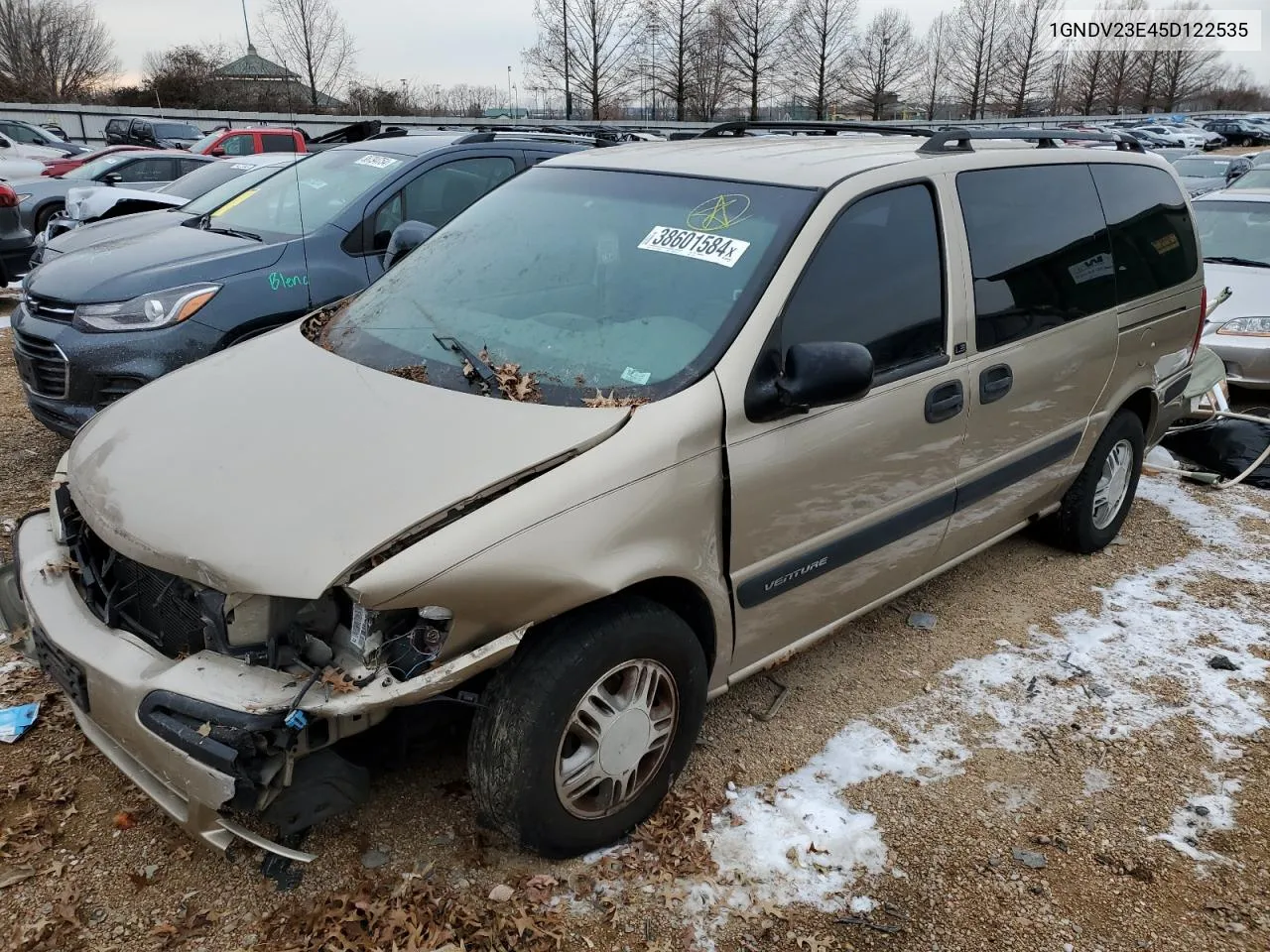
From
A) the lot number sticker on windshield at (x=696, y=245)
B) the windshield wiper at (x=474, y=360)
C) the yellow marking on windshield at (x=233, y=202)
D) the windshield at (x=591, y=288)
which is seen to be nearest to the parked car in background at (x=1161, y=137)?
the yellow marking on windshield at (x=233, y=202)

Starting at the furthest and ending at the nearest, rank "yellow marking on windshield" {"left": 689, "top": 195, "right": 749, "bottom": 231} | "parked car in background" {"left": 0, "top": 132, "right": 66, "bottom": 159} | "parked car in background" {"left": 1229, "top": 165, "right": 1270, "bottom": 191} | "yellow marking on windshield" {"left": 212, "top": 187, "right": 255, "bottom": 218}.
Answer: "parked car in background" {"left": 0, "top": 132, "right": 66, "bottom": 159}, "parked car in background" {"left": 1229, "top": 165, "right": 1270, "bottom": 191}, "yellow marking on windshield" {"left": 212, "top": 187, "right": 255, "bottom": 218}, "yellow marking on windshield" {"left": 689, "top": 195, "right": 749, "bottom": 231}

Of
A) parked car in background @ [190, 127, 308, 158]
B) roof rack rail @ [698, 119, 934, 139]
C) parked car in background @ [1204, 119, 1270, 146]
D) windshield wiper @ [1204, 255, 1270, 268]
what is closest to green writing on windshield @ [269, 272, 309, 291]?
roof rack rail @ [698, 119, 934, 139]

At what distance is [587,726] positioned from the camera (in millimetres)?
2533

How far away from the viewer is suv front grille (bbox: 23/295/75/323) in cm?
494

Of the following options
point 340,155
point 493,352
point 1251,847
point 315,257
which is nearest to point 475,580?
point 493,352

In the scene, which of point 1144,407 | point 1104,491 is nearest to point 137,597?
point 1104,491

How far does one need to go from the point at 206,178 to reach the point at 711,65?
4233 centimetres

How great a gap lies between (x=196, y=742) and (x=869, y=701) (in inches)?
93.0

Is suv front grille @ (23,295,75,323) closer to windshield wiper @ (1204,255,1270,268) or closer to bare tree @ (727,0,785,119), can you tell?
windshield wiper @ (1204,255,1270,268)

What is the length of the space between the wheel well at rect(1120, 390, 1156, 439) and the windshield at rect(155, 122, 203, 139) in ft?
87.8

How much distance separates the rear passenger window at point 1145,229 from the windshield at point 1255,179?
32.3 ft

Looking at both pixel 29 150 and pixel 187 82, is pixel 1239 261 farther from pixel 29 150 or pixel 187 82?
pixel 187 82

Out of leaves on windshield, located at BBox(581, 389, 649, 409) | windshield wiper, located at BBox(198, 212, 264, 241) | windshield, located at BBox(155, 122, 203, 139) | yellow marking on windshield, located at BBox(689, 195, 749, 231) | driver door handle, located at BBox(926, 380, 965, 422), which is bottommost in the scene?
driver door handle, located at BBox(926, 380, 965, 422)

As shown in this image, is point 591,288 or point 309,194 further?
point 309,194
